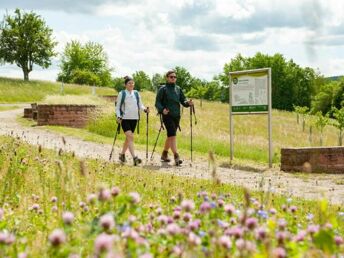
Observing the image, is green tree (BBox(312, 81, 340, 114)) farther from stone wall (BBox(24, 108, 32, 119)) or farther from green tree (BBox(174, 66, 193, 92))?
stone wall (BBox(24, 108, 32, 119))

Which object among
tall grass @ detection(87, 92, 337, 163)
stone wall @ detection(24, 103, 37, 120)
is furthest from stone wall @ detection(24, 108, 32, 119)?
tall grass @ detection(87, 92, 337, 163)

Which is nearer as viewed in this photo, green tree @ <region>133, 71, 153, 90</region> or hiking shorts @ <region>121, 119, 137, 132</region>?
hiking shorts @ <region>121, 119, 137, 132</region>

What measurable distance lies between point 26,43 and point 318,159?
2205 inches

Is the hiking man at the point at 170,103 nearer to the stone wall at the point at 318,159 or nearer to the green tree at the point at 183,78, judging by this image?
the stone wall at the point at 318,159

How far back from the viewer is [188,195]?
23.0ft

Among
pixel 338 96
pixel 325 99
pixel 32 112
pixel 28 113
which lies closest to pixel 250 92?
pixel 32 112

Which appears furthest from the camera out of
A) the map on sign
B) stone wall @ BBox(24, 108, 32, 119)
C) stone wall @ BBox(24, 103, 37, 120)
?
stone wall @ BBox(24, 108, 32, 119)

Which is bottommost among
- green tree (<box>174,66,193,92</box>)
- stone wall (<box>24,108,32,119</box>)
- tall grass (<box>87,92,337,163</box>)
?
tall grass (<box>87,92,337,163</box>)

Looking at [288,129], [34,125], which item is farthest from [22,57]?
[34,125]

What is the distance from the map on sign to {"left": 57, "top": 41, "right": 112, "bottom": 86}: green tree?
221ft

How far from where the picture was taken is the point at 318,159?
13.0 m

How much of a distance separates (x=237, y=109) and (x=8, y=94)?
3502cm

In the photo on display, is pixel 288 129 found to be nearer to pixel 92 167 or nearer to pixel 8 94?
pixel 8 94

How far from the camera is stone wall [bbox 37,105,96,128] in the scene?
78.4ft
